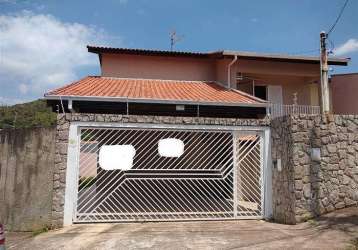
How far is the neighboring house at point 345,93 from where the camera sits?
16656 millimetres

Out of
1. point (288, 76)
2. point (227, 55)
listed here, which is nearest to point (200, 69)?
point (227, 55)

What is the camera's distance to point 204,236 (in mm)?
7070

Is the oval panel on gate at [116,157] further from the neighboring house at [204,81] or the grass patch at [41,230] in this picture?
the neighboring house at [204,81]

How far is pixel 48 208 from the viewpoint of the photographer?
7.83m

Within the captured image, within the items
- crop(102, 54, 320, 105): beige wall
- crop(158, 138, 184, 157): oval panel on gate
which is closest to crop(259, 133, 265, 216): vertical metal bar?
crop(158, 138, 184, 157): oval panel on gate

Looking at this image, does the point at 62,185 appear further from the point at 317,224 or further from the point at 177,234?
the point at 317,224

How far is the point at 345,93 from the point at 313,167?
409 inches

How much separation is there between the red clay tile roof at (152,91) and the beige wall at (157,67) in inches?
15.1

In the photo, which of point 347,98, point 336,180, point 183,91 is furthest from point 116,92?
point 347,98

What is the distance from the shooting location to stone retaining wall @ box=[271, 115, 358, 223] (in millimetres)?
8086

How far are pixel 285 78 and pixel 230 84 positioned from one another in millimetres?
3523

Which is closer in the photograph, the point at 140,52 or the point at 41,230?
the point at 41,230

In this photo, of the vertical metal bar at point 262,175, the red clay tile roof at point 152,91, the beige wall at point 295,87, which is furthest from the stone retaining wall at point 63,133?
the beige wall at point 295,87

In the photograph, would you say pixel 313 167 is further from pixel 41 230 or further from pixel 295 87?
pixel 295 87
